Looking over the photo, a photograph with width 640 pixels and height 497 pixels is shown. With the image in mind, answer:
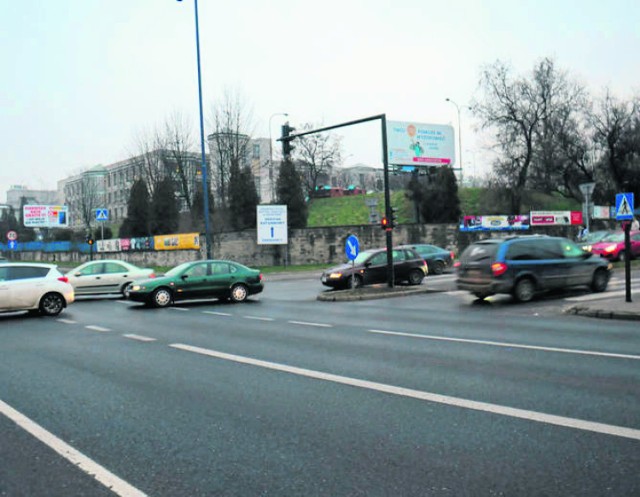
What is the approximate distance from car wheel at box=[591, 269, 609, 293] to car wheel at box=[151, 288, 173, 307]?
41.8ft

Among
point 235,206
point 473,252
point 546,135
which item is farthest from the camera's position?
point 546,135

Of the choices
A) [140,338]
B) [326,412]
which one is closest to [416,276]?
[140,338]

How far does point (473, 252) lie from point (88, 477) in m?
14.5

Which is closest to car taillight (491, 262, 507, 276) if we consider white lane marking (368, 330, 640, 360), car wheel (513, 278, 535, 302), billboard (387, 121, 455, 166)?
car wheel (513, 278, 535, 302)

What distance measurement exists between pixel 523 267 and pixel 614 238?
16.3 meters

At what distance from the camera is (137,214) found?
58.8 meters

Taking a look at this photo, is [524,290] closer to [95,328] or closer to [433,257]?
[95,328]

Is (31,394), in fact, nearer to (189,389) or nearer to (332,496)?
(189,389)

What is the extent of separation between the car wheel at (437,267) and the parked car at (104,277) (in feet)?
44.0

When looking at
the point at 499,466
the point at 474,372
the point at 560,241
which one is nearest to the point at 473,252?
the point at 560,241

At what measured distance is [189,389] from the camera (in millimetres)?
6898

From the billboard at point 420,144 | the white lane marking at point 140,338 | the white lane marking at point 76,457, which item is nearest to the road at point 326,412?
the white lane marking at point 76,457

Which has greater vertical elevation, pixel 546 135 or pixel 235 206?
pixel 546 135

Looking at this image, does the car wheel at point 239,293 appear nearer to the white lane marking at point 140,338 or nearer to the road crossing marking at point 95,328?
the road crossing marking at point 95,328
